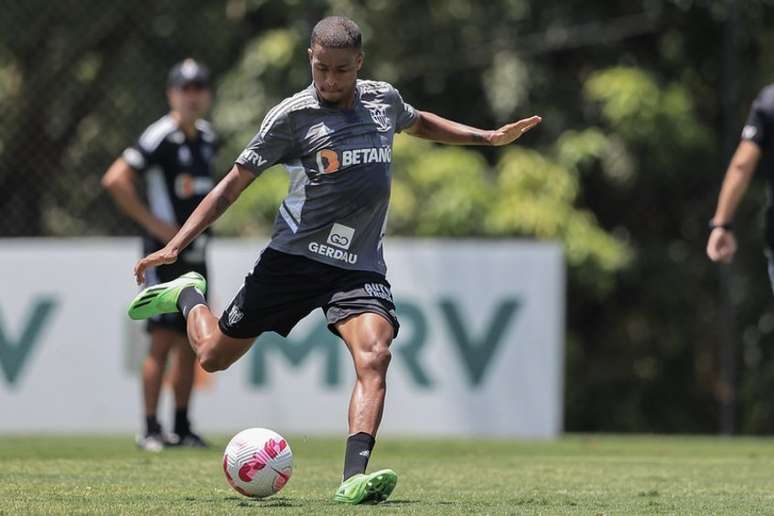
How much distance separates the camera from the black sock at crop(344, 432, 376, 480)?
600cm

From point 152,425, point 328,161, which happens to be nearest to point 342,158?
point 328,161

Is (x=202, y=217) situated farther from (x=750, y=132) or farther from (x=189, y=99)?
A: (x=189, y=99)

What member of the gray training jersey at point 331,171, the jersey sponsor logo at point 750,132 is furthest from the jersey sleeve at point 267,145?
the jersey sponsor logo at point 750,132

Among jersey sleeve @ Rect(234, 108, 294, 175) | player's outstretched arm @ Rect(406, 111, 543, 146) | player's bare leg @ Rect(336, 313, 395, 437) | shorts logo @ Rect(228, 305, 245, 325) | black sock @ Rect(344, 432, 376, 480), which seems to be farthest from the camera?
player's outstretched arm @ Rect(406, 111, 543, 146)

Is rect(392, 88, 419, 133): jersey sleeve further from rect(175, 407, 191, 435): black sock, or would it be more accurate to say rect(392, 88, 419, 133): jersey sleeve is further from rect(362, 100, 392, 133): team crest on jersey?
rect(175, 407, 191, 435): black sock

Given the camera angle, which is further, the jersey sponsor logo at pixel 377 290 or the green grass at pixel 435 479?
the jersey sponsor logo at pixel 377 290

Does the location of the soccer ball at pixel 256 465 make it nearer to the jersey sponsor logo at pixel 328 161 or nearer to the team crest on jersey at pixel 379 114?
the jersey sponsor logo at pixel 328 161

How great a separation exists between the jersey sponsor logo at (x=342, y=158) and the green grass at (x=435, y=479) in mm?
1365

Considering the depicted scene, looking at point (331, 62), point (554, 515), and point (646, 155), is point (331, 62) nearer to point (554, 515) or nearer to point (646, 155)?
point (554, 515)

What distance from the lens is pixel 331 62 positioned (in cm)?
625

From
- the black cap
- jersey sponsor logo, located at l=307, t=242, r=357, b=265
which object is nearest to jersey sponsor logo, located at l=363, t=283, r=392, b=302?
jersey sponsor logo, located at l=307, t=242, r=357, b=265

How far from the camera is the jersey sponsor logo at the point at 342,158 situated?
6.43m

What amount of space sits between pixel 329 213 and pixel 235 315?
2.10 ft

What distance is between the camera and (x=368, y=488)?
5.77m
